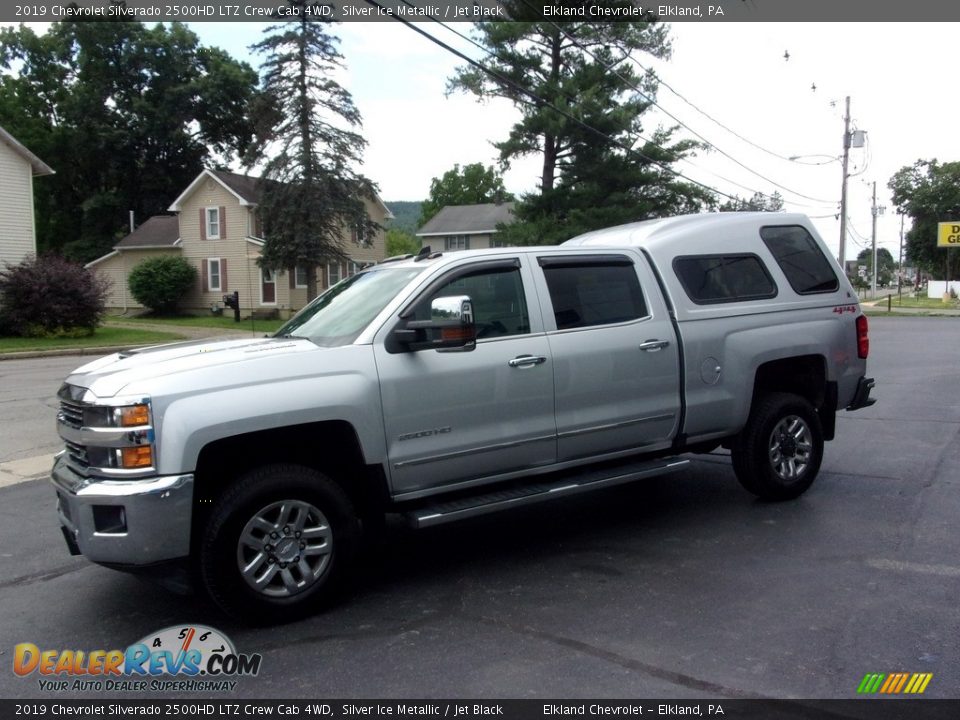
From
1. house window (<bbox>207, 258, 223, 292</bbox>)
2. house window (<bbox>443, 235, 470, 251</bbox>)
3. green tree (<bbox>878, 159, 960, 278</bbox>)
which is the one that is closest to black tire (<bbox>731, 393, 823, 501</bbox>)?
house window (<bbox>207, 258, 223, 292</bbox>)

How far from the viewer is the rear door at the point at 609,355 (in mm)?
5359

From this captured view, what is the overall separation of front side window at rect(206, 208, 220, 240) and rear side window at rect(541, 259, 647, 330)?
3969 cm

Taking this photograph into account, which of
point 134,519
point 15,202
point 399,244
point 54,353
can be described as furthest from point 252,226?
point 399,244

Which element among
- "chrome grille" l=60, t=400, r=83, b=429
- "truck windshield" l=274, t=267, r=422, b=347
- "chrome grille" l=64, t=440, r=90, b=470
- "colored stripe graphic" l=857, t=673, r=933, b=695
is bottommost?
"colored stripe graphic" l=857, t=673, r=933, b=695

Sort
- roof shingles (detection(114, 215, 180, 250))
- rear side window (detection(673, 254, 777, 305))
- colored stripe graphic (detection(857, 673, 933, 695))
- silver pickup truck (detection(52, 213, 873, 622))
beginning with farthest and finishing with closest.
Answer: roof shingles (detection(114, 215, 180, 250)), rear side window (detection(673, 254, 777, 305)), silver pickup truck (detection(52, 213, 873, 622)), colored stripe graphic (detection(857, 673, 933, 695))

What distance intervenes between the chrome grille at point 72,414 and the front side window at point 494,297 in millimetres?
2066

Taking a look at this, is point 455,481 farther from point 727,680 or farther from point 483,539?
point 727,680

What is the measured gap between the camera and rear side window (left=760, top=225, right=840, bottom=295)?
671 cm

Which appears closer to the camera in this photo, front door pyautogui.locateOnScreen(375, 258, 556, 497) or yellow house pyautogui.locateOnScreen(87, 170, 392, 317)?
front door pyautogui.locateOnScreen(375, 258, 556, 497)

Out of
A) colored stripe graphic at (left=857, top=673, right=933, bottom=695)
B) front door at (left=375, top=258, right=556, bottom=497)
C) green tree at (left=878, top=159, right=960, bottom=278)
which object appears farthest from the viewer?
green tree at (left=878, top=159, right=960, bottom=278)

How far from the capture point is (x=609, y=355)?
551 cm

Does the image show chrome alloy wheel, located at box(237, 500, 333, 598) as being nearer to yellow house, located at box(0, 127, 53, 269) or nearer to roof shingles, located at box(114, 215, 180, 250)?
yellow house, located at box(0, 127, 53, 269)

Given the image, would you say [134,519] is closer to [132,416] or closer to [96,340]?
[132,416]

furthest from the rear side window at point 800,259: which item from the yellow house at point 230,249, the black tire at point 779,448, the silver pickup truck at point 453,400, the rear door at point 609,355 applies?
the yellow house at point 230,249
